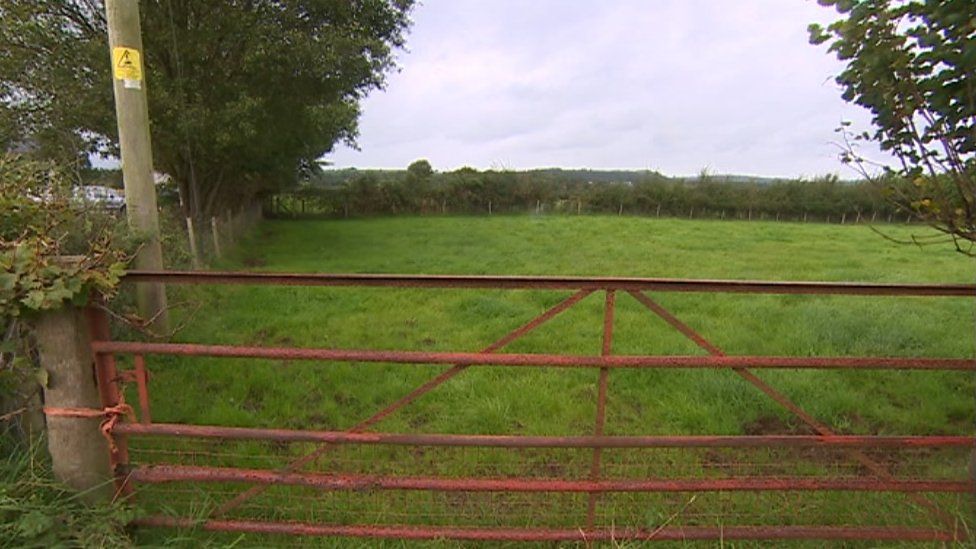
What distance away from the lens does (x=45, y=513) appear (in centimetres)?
195

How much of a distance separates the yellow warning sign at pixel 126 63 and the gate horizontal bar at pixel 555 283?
341 centimetres

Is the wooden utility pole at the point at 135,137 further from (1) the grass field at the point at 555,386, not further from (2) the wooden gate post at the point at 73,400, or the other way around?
(2) the wooden gate post at the point at 73,400

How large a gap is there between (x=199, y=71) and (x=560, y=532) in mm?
11887

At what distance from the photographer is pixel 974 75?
2.38 meters

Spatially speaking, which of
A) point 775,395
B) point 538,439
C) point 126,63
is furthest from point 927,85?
point 126,63

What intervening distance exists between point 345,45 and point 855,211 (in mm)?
33717

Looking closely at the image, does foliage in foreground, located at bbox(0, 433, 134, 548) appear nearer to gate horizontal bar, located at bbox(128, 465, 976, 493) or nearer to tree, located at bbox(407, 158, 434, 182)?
gate horizontal bar, located at bbox(128, 465, 976, 493)

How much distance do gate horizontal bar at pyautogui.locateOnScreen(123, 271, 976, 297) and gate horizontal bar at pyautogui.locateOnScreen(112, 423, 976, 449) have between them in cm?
65

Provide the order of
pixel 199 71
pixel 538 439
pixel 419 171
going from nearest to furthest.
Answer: pixel 538 439
pixel 199 71
pixel 419 171

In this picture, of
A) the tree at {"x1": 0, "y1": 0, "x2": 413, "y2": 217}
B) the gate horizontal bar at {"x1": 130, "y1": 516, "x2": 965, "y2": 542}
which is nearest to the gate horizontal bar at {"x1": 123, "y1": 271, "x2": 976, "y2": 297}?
the gate horizontal bar at {"x1": 130, "y1": 516, "x2": 965, "y2": 542}

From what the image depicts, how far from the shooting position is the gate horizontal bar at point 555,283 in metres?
2.00

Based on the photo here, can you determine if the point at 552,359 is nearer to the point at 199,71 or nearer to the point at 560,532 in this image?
the point at 560,532

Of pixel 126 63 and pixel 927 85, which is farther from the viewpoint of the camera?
pixel 126 63

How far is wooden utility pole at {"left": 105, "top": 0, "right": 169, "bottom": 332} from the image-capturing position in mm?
4316
